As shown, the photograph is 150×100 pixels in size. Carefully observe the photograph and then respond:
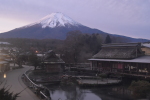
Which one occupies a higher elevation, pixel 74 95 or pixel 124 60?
pixel 124 60

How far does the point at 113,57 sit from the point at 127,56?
2342 mm

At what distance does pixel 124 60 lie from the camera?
2367cm

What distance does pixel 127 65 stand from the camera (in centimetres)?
2430

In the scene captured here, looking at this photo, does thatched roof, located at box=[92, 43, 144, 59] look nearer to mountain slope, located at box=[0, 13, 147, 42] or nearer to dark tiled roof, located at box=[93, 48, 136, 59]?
dark tiled roof, located at box=[93, 48, 136, 59]

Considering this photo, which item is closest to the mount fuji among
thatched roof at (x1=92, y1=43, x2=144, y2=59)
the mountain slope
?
the mountain slope

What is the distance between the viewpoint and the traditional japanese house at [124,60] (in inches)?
851

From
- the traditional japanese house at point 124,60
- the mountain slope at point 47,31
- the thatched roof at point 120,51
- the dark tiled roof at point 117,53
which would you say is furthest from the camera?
the mountain slope at point 47,31

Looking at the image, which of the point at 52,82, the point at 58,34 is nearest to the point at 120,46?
the point at 52,82

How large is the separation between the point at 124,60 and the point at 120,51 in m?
2.91

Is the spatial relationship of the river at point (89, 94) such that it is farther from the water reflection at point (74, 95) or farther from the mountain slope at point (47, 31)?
the mountain slope at point (47, 31)

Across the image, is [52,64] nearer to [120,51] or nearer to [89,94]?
[120,51]

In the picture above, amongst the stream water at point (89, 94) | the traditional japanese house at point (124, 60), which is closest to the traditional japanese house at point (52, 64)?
the traditional japanese house at point (124, 60)

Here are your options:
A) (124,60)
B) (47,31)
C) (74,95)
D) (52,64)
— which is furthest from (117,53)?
(47,31)

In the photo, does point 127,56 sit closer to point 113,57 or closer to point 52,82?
point 113,57
